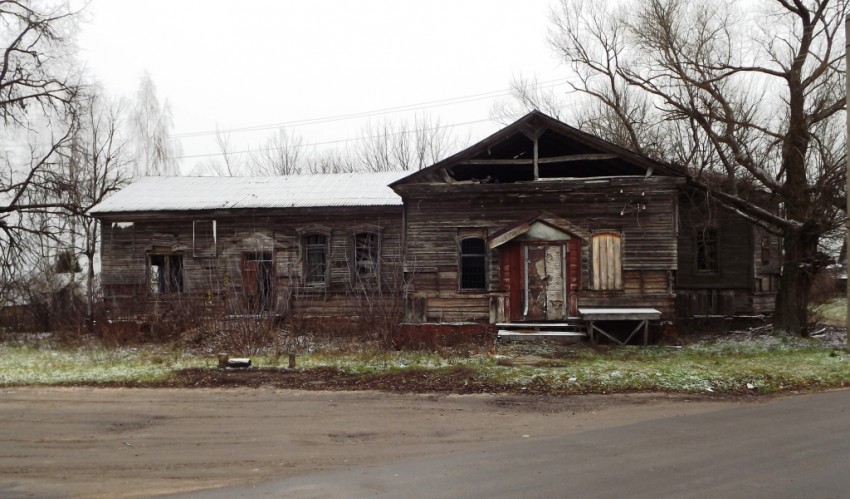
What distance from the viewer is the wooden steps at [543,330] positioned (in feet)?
51.4

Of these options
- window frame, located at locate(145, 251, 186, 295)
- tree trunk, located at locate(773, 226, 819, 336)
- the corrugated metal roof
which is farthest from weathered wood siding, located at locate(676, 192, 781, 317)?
window frame, located at locate(145, 251, 186, 295)

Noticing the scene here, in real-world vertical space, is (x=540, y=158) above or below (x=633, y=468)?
above

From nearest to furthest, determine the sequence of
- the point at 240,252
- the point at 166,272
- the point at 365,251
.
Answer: the point at 365,251
the point at 240,252
the point at 166,272

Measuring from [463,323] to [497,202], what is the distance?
138 inches

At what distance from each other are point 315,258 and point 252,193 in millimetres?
3697

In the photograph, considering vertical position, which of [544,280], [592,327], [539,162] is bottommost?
[592,327]

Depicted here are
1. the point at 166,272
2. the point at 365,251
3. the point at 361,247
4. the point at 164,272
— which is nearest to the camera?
the point at 361,247

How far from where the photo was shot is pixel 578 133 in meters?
16.5

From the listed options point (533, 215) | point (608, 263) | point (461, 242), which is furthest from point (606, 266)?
point (461, 242)

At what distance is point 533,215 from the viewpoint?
17172 mm

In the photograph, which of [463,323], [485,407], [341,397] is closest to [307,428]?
[341,397]

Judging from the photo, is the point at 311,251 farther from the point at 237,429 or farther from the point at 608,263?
the point at 237,429

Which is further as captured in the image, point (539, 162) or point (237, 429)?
point (539, 162)

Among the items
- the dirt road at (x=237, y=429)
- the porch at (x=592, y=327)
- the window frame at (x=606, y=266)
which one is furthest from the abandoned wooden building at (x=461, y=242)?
the dirt road at (x=237, y=429)
